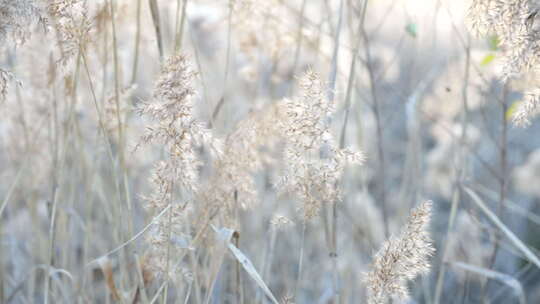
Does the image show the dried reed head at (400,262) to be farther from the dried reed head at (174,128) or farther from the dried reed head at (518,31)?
the dried reed head at (174,128)

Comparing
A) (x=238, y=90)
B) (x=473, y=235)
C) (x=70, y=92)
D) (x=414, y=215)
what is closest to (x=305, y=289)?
(x=473, y=235)

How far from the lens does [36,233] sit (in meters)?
2.28

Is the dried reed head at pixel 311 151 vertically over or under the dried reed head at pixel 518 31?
under

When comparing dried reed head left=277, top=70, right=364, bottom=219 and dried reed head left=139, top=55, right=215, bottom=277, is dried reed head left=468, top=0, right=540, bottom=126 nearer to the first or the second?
dried reed head left=277, top=70, right=364, bottom=219

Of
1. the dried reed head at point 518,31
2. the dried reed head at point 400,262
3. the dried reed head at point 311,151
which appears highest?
the dried reed head at point 518,31

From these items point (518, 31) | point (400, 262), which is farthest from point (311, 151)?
point (518, 31)

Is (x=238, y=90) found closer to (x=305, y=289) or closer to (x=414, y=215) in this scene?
(x=305, y=289)

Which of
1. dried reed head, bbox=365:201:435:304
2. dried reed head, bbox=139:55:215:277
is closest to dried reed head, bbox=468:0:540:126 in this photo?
dried reed head, bbox=365:201:435:304

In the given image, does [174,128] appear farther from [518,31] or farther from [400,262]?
[518,31]

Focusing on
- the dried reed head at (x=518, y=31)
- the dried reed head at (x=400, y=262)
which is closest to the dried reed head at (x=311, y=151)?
the dried reed head at (x=400, y=262)

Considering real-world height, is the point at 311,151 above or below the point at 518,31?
below

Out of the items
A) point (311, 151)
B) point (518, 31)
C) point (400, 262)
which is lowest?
point (400, 262)

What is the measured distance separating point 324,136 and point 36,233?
4.52 ft

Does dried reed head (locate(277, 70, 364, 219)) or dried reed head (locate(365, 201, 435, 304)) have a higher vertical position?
dried reed head (locate(277, 70, 364, 219))
